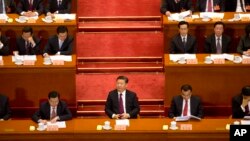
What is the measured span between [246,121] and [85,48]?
99.9 inches

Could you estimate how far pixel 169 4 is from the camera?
27.0ft

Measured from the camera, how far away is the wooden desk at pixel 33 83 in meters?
7.14

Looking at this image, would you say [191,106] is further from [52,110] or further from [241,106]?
[52,110]

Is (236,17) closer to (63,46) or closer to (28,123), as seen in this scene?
(63,46)

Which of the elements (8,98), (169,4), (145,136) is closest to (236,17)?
(169,4)

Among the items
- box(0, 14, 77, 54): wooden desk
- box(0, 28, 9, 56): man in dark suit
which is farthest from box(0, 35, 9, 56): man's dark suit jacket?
box(0, 14, 77, 54): wooden desk

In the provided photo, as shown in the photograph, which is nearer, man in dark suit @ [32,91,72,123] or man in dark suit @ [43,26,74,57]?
man in dark suit @ [32,91,72,123]

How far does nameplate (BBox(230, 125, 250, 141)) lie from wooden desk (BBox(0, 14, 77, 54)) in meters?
2.79

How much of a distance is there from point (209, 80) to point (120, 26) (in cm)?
161

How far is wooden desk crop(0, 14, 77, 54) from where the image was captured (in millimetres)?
7859

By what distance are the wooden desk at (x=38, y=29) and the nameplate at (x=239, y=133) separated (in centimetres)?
279

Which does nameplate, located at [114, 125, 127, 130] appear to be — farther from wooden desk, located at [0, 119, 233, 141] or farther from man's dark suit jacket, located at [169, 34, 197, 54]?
man's dark suit jacket, located at [169, 34, 197, 54]

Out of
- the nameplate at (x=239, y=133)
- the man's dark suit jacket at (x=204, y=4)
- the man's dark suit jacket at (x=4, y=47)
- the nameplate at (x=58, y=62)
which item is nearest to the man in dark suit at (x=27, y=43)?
the man's dark suit jacket at (x=4, y=47)

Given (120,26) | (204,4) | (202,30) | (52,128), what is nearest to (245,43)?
(202,30)
